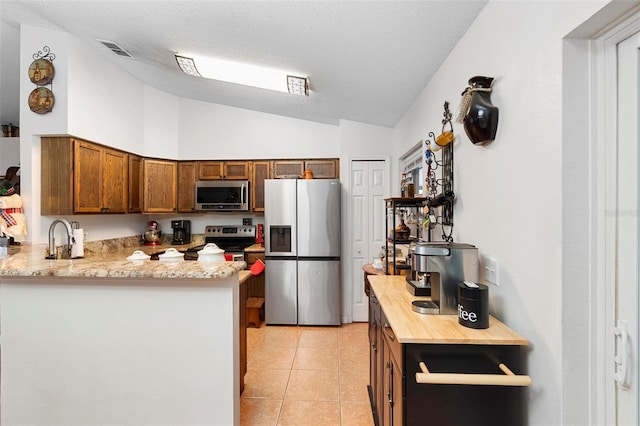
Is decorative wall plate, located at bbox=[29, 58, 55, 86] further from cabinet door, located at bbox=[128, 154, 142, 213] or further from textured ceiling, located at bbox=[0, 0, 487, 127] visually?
cabinet door, located at bbox=[128, 154, 142, 213]

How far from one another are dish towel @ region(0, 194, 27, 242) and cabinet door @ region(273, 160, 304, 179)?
2.50 metres

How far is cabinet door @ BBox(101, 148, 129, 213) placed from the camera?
3.05 m

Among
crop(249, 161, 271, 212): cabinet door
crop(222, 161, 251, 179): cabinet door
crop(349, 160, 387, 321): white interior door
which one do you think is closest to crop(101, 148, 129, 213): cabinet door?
crop(222, 161, 251, 179): cabinet door

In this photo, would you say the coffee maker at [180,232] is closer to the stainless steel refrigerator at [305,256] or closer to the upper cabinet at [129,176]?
the upper cabinet at [129,176]

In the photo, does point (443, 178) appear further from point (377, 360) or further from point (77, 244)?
point (77, 244)

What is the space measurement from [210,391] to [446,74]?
237 cm

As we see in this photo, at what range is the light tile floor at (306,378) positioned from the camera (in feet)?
6.37

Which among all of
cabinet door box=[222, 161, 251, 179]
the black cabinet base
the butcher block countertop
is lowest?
the black cabinet base

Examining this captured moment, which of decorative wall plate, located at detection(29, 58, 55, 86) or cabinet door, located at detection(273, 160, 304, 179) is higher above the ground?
decorative wall plate, located at detection(29, 58, 55, 86)

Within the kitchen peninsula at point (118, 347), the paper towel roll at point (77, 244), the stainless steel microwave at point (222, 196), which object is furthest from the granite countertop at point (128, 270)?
the stainless steel microwave at point (222, 196)

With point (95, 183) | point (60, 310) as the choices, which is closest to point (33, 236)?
point (95, 183)

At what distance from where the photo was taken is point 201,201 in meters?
3.82

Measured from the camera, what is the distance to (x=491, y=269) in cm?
136

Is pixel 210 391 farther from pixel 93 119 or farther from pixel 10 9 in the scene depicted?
pixel 10 9
